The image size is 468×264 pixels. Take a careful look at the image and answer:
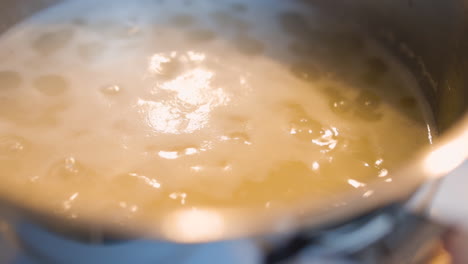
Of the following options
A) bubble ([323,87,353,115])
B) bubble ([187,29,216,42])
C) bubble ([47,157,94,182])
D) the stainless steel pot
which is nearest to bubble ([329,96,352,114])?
bubble ([323,87,353,115])

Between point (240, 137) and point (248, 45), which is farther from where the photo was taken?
point (248, 45)

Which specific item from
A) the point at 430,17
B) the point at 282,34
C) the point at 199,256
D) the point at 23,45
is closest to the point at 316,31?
the point at 282,34

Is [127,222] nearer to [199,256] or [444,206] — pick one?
[199,256]

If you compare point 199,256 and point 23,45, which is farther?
point 23,45

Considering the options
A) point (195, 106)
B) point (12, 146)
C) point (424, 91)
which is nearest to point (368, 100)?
point (424, 91)

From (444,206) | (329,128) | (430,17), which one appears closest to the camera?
(444,206)

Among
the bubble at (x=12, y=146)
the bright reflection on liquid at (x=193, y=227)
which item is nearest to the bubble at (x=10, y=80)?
the bubble at (x=12, y=146)

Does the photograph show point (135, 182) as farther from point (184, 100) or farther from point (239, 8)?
point (239, 8)
